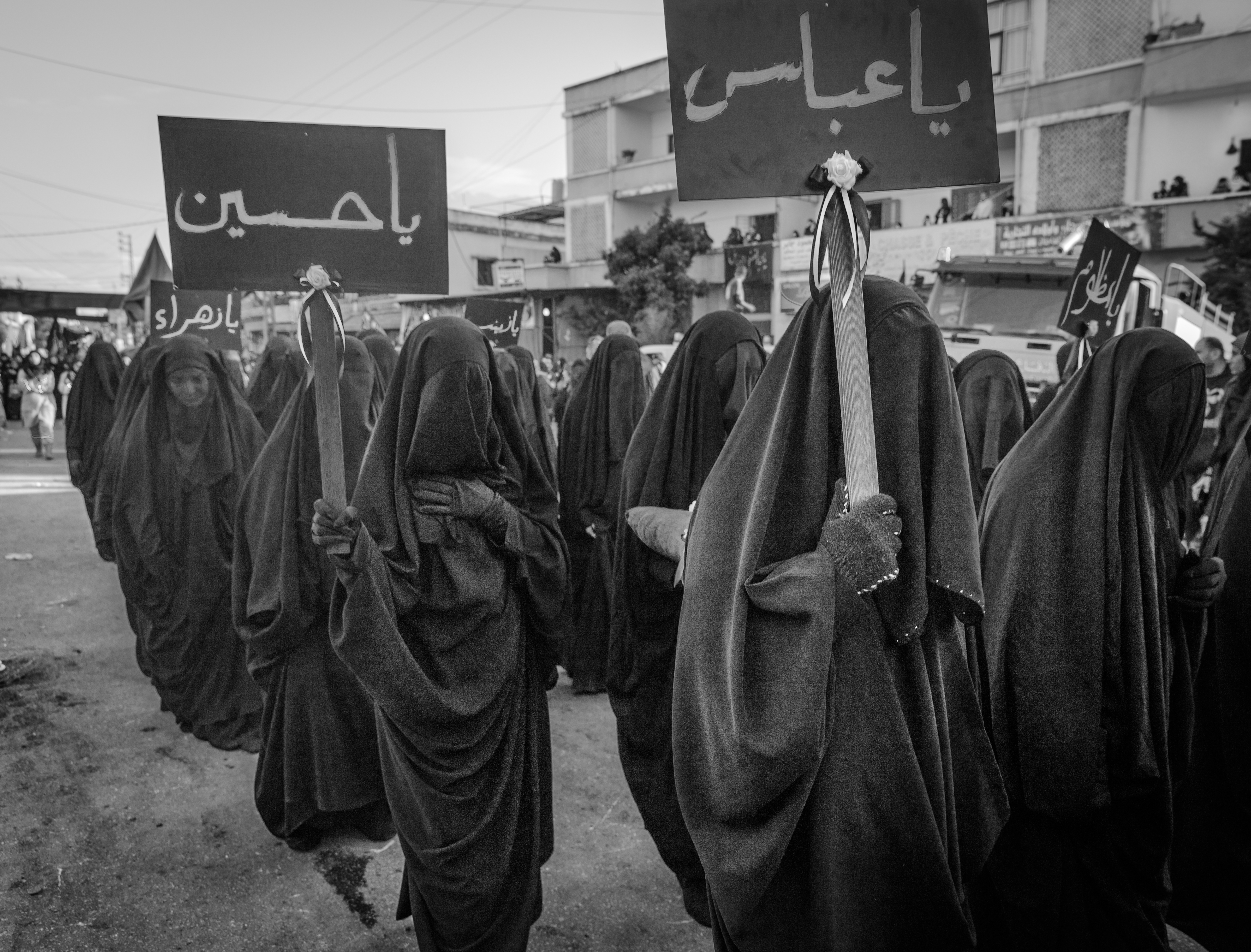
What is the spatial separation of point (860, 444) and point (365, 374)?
7.95ft

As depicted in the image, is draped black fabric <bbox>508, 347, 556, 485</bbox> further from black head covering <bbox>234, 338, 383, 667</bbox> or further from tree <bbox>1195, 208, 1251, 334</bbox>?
tree <bbox>1195, 208, 1251, 334</bbox>

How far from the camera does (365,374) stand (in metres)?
3.45

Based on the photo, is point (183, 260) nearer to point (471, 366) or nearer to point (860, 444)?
point (471, 366)

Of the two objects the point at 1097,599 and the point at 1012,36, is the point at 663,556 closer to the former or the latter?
the point at 1097,599

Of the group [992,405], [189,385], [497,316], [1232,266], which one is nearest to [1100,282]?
[992,405]

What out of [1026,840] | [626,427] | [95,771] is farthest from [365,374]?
[1026,840]

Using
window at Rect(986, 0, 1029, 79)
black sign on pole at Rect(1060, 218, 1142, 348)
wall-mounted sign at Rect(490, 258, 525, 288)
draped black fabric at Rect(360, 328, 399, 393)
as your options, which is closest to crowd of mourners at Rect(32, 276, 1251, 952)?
black sign on pole at Rect(1060, 218, 1142, 348)

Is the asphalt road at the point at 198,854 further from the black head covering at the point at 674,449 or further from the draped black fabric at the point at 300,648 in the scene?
the black head covering at the point at 674,449

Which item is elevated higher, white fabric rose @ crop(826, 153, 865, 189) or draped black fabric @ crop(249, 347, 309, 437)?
white fabric rose @ crop(826, 153, 865, 189)

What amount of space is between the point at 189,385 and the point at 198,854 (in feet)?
7.16

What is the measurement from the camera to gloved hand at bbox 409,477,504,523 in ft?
8.29

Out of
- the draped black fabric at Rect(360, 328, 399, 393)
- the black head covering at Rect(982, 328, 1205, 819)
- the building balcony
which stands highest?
the building balcony

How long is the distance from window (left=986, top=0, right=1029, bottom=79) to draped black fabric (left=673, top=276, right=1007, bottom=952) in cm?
2090

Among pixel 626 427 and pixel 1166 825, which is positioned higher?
pixel 626 427
